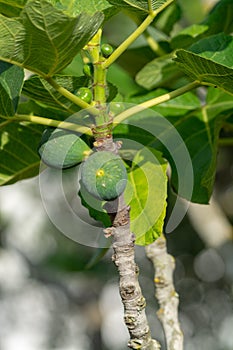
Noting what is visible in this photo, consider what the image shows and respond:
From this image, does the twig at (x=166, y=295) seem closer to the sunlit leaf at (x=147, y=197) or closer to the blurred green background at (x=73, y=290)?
the sunlit leaf at (x=147, y=197)

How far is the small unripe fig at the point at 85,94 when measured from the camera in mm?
669

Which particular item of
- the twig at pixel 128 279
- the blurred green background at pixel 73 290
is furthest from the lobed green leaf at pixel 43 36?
the blurred green background at pixel 73 290

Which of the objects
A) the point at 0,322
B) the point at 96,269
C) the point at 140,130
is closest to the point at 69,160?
the point at 140,130

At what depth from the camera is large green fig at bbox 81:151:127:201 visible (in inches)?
25.3

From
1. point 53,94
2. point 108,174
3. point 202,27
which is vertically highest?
point 202,27

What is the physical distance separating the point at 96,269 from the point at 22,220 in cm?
118

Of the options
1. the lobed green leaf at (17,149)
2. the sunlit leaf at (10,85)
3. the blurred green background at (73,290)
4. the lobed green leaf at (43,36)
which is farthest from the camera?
the blurred green background at (73,290)

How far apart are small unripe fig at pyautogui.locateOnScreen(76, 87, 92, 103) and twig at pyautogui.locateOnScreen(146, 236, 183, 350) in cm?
30

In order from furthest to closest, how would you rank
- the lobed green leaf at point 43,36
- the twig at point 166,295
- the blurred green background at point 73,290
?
the blurred green background at point 73,290 → the twig at point 166,295 → the lobed green leaf at point 43,36

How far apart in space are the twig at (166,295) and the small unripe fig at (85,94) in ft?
1.00

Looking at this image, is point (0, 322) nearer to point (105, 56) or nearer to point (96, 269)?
point (96, 269)

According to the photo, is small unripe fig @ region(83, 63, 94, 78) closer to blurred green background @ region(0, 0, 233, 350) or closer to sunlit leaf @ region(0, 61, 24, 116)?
sunlit leaf @ region(0, 61, 24, 116)

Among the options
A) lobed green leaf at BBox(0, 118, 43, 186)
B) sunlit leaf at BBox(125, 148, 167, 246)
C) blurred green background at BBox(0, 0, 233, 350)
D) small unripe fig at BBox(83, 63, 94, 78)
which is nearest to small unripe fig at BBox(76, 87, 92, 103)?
small unripe fig at BBox(83, 63, 94, 78)

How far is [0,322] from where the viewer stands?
503 cm
